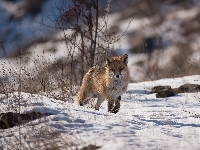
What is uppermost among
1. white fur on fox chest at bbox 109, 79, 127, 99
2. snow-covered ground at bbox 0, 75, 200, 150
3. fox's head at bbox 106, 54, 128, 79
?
fox's head at bbox 106, 54, 128, 79

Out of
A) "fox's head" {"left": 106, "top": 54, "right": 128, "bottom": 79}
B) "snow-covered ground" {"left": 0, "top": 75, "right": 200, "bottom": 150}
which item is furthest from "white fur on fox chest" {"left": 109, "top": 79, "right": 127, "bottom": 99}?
"snow-covered ground" {"left": 0, "top": 75, "right": 200, "bottom": 150}

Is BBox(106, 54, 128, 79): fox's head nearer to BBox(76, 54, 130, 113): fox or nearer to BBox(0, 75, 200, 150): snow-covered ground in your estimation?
BBox(76, 54, 130, 113): fox

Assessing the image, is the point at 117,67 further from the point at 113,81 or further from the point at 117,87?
the point at 117,87

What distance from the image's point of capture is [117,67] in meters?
7.93

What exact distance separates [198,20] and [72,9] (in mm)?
22080

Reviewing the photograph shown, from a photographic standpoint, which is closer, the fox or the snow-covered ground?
the snow-covered ground

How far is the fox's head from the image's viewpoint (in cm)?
787

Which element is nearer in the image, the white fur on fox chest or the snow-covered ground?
the snow-covered ground

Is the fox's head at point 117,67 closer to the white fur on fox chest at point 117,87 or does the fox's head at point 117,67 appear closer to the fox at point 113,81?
the fox at point 113,81

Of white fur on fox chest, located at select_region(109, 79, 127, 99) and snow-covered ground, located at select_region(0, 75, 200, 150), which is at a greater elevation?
white fur on fox chest, located at select_region(109, 79, 127, 99)

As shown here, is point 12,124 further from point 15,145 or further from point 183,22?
point 183,22

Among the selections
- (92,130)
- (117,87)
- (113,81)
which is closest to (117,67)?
(113,81)

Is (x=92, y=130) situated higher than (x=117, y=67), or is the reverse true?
(x=117, y=67)

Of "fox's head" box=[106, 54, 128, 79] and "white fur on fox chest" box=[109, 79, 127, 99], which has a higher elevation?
"fox's head" box=[106, 54, 128, 79]
